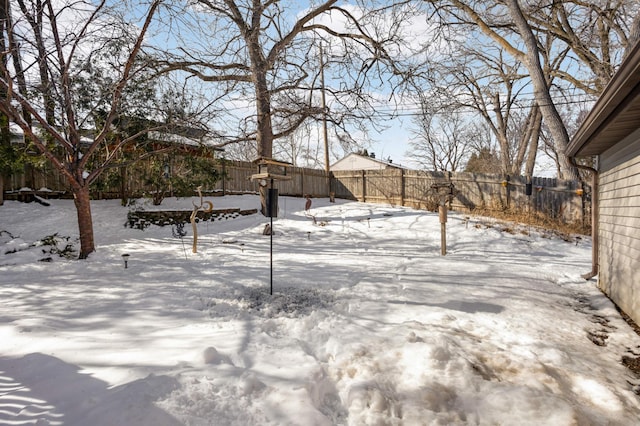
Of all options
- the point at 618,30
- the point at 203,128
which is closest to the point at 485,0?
the point at 618,30

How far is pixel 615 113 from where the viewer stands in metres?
3.02

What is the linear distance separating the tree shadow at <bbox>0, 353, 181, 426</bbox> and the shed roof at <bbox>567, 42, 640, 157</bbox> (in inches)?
153

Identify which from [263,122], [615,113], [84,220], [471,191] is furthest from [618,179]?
[471,191]

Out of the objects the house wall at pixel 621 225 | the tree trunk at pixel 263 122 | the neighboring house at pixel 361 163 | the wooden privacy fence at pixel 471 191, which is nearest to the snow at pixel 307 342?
the house wall at pixel 621 225

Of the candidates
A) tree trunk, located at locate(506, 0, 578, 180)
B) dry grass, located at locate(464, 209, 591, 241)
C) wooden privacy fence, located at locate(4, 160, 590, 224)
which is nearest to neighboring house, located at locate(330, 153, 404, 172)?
wooden privacy fence, located at locate(4, 160, 590, 224)

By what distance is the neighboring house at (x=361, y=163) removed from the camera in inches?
1220

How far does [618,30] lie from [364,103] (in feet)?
27.4

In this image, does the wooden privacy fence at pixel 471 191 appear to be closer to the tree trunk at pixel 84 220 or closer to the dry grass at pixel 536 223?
the dry grass at pixel 536 223

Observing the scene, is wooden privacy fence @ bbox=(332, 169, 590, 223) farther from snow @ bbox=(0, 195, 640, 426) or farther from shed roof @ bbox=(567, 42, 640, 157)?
shed roof @ bbox=(567, 42, 640, 157)

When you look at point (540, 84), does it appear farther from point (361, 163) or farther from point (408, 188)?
A: point (361, 163)

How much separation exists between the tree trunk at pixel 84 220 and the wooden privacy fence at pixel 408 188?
14.6ft

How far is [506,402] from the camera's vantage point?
6.43ft

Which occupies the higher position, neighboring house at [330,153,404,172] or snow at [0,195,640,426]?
neighboring house at [330,153,404,172]

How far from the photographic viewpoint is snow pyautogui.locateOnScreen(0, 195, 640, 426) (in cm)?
188
